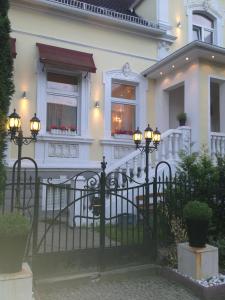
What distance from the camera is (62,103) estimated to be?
11.7m

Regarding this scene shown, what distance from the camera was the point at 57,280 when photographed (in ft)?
18.0

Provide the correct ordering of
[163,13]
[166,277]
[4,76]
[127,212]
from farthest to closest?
1. [163,13]
2. [4,76]
3. [127,212]
4. [166,277]

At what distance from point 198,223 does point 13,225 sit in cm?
295

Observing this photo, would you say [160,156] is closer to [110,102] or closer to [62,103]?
[110,102]

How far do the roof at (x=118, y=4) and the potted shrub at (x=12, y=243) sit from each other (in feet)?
37.0

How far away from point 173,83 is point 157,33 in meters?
2.33

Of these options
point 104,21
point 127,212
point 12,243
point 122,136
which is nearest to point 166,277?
point 127,212

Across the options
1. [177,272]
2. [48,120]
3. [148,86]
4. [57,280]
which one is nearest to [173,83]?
[148,86]

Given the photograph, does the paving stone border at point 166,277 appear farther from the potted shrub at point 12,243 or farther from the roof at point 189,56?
the roof at point 189,56

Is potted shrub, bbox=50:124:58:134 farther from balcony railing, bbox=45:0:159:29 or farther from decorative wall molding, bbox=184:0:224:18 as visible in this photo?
decorative wall molding, bbox=184:0:224:18

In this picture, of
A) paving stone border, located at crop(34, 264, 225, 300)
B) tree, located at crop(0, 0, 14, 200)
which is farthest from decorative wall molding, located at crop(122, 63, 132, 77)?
paving stone border, located at crop(34, 264, 225, 300)

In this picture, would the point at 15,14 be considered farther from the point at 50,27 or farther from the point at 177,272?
the point at 177,272

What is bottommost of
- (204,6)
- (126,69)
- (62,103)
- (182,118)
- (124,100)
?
(182,118)

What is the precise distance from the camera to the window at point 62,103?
11453mm
